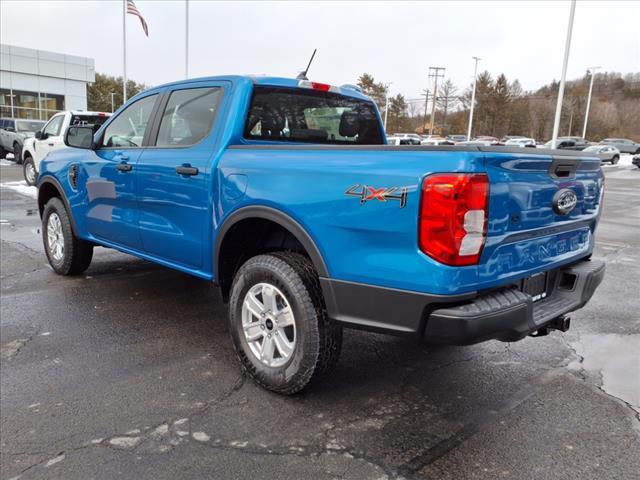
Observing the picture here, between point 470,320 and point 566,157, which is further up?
point 566,157

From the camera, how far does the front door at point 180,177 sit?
3564mm

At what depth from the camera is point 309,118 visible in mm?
4094

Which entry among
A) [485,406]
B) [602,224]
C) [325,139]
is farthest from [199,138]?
[602,224]

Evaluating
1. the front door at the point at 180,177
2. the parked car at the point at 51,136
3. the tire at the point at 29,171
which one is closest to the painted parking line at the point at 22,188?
the tire at the point at 29,171

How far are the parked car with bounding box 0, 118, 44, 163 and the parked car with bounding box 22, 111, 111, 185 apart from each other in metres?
5.80

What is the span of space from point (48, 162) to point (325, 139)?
3202mm

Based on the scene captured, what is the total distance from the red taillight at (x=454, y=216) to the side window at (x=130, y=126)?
2.88 m

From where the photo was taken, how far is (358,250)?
260 cm

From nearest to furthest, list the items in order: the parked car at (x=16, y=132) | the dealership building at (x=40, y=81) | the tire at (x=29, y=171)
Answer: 1. the tire at (x=29, y=171)
2. the parked car at (x=16, y=132)
3. the dealership building at (x=40, y=81)

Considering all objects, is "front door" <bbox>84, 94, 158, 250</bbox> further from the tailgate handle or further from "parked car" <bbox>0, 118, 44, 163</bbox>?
"parked car" <bbox>0, 118, 44, 163</bbox>

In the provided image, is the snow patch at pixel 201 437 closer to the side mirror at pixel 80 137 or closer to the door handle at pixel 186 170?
the door handle at pixel 186 170

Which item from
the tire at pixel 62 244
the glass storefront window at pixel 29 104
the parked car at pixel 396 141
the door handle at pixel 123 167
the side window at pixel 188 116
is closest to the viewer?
the side window at pixel 188 116

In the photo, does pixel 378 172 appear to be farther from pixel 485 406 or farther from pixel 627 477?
pixel 627 477

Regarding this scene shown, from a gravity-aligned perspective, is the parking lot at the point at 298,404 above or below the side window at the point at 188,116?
below
